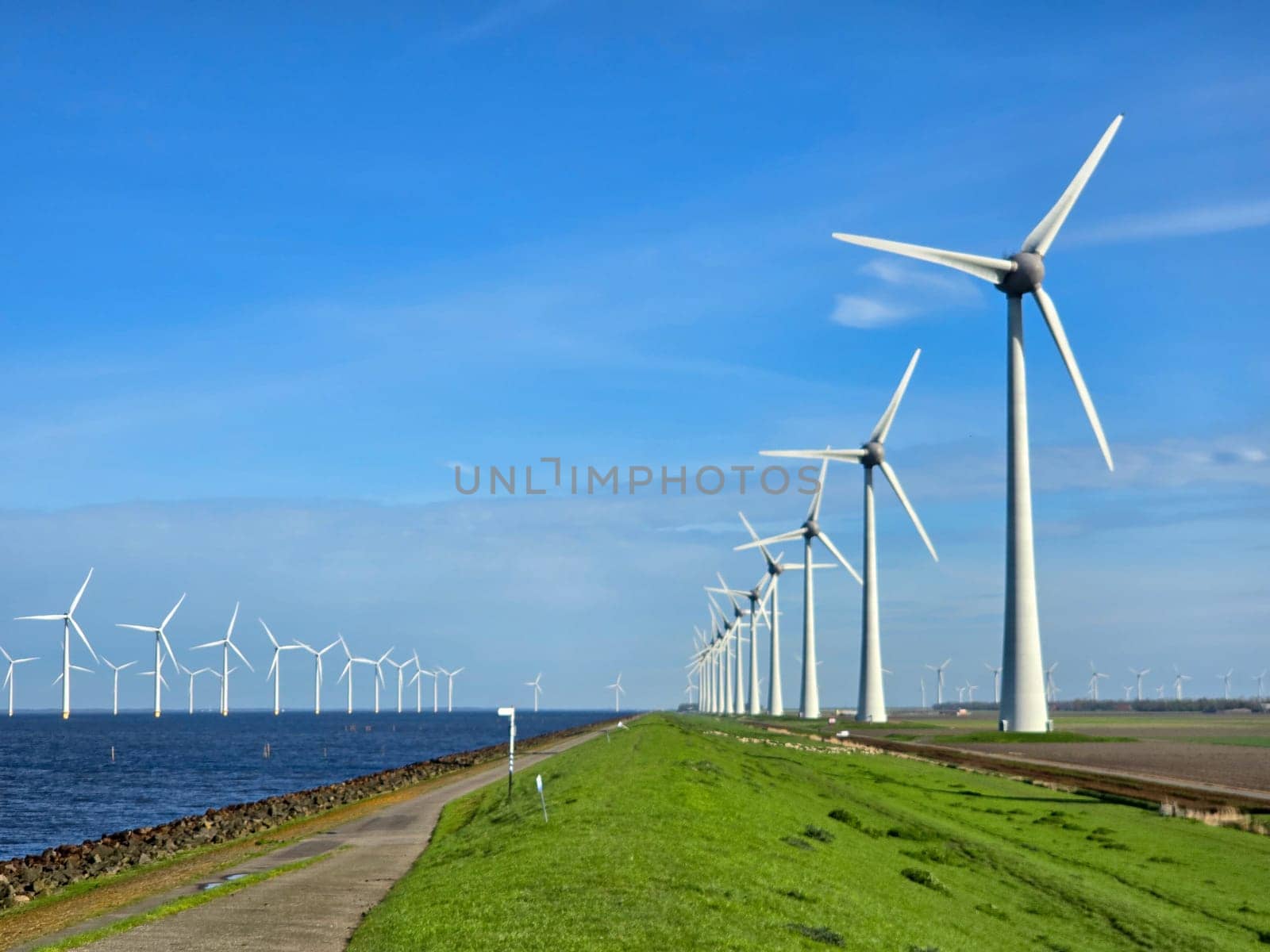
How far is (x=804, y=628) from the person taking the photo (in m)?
162

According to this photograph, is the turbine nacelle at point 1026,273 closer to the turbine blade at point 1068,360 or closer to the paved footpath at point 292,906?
the turbine blade at point 1068,360

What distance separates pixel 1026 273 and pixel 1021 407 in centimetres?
989

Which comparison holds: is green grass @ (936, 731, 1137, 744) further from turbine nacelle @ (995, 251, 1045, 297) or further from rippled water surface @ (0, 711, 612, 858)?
rippled water surface @ (0, 711, 612, 858)

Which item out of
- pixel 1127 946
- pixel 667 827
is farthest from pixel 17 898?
pixel 1127 946

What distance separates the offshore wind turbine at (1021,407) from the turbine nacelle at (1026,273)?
0.19ft

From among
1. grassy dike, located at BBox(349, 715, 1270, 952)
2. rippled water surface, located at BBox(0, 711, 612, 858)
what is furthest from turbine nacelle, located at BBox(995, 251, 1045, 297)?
rippled water surface, located at BBox(0, 711, 612, 858)

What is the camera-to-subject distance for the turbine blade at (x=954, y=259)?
280ft

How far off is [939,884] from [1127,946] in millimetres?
4748

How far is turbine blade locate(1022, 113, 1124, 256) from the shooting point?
88812mm

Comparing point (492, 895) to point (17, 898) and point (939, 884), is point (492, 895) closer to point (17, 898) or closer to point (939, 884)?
point (939, 884)

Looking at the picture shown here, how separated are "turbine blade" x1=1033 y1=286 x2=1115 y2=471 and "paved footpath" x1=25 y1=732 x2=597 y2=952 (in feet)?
183

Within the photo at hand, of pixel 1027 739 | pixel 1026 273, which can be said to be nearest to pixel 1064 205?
pixel 1026 273

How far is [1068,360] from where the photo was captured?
87.1 meters

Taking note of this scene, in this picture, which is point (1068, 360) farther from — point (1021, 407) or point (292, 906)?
point (292, 906)
